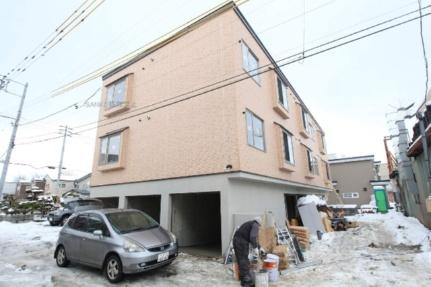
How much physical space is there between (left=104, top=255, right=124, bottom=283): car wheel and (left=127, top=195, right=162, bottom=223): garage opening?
5.83m

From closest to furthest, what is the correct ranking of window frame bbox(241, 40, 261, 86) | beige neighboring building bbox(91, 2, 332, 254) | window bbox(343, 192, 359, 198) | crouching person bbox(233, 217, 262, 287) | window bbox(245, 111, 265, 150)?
1. crouching person bbox(233, 217, 262, 287)
2. beige neighboring building bbox(91, 2, 332, 254)
3. window bbox(245, 111, 265, 150)
4. window frame bbox(241, 40, 261, 86)
5. window bbox(343, 192, 359, 198)

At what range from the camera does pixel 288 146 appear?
12992mm

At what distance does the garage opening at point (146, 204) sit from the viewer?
11830 mm

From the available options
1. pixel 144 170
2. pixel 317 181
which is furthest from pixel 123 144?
Answer: pixel 317 181

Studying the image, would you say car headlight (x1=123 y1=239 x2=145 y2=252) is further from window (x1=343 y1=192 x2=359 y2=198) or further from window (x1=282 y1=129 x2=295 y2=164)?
window (x1=343 y1=192 x2=359 y2=198)

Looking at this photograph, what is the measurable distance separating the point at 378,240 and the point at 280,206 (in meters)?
3.90

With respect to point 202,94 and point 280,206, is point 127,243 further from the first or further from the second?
point 280,206

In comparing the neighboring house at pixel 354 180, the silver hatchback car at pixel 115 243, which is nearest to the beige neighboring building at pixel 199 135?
the silver hatchback car at pixel 115 243

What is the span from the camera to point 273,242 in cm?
802

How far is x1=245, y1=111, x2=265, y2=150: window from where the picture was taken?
9430 millimetres

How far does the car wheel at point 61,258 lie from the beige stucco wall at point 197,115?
162 inches

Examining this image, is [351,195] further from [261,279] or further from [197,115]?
[261,279]

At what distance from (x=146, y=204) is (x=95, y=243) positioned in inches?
240

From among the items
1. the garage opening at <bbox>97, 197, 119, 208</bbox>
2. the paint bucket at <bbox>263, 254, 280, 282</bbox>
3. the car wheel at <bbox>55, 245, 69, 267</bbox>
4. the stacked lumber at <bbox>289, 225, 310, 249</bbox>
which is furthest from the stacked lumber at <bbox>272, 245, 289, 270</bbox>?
the garage opening at <bbox>97, 197, 119, 208</bbox>
